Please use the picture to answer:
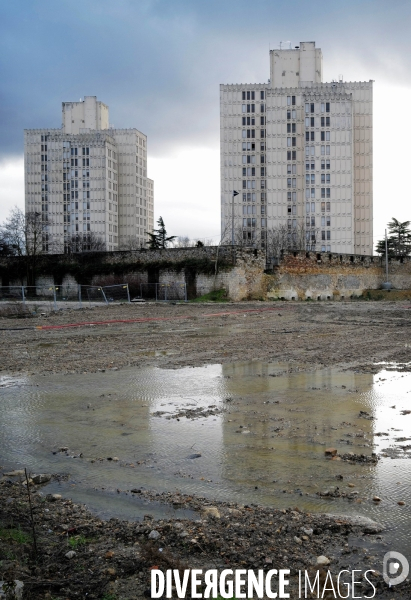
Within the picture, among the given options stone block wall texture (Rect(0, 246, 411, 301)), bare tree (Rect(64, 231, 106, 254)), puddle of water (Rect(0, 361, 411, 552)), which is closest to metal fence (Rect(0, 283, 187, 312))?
stone block wall texture (Rect(0, 246, 411, 301))

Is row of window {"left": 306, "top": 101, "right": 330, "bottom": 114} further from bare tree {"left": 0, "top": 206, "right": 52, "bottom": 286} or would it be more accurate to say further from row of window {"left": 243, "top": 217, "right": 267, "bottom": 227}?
bare tree {"left": 0, "top": 206, "right": 52, "bottom": 286}

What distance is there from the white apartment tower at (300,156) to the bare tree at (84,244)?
24.3 m

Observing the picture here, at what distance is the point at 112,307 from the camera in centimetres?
3269

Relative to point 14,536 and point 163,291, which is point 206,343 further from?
point 163,291

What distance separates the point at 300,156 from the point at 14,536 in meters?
102

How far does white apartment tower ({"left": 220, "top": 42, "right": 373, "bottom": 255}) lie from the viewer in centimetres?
9762

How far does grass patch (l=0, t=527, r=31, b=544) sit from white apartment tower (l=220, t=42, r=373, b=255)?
90606 millimetres

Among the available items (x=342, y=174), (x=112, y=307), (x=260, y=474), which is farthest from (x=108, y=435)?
(x=342, y=174)

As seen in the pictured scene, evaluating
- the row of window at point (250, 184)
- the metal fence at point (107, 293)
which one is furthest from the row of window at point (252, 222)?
the metal fence at point (107, 293)

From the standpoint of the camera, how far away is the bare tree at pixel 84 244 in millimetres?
101812

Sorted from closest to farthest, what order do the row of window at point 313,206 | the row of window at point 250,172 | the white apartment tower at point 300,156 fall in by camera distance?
the white apartment tower at point 300,156 → the row of window at point 313,206 → the row of window at point 250,172

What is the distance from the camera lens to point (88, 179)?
114562 mm

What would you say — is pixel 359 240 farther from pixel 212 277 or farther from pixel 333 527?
pixel 333 527

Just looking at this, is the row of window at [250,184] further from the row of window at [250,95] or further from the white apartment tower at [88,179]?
the white apartment tower at [88,179]
